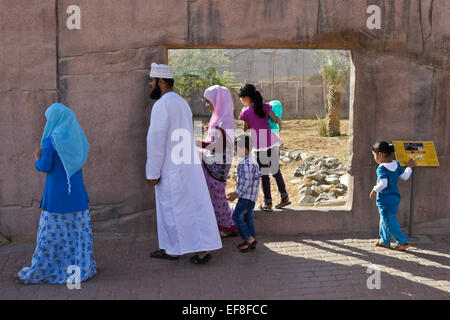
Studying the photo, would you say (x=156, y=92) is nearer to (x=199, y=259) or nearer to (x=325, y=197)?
(x=199, y=259)

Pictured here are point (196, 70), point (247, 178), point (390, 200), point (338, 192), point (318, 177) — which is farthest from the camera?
point (196, 70)

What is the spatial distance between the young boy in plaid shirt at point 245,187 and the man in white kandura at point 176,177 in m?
0.34

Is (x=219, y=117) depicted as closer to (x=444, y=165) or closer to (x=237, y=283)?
(x=237, y=283)

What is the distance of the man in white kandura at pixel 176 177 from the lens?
4.44 meters

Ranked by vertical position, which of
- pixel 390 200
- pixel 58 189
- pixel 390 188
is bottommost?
pixel 390 200

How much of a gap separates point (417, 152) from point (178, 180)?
2656mm

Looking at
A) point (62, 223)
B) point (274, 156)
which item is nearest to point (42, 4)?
point (62, 223)

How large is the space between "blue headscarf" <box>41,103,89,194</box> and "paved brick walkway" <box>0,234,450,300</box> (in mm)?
990

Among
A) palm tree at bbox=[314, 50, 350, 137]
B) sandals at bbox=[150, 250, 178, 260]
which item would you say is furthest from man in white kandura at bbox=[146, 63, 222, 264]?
palm tree at bbox=[314, 50, 350, 137]

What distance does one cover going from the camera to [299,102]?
21.7m

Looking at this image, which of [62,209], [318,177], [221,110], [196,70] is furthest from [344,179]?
[196,70]

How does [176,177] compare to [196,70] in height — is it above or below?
below

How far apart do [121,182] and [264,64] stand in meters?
18.1

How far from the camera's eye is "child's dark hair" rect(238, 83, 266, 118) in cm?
545
